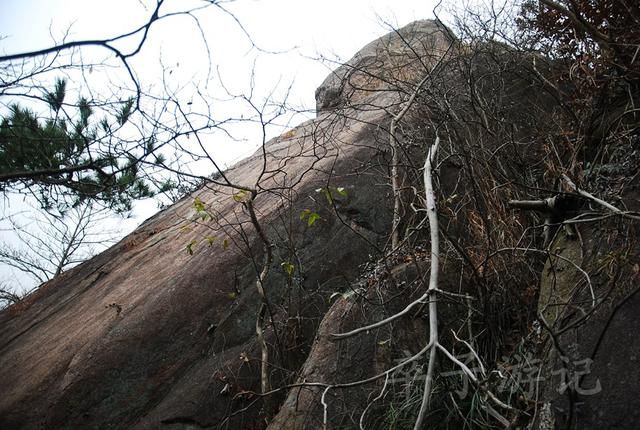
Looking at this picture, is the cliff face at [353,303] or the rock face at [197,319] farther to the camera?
the rock face at [197,319]

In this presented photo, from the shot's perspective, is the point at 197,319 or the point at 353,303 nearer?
the point at 353,303

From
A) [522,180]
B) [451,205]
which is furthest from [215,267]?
[522,180]

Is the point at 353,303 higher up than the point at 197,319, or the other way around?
the point at 197,319

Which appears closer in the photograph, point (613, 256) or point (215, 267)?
point (613, 256)

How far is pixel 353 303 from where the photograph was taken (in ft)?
11.3

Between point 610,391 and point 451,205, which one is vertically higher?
point 451,205

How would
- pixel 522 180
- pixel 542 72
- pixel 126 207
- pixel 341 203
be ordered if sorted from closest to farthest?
pixel 522 180 < pixel 341 203 < pixel 542 72 < pixel 126 207

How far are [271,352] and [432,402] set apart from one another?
4.74 ft

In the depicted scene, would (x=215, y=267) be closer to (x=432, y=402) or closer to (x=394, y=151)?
(x=394, y=151)

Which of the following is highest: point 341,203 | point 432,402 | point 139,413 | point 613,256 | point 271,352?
point 341,203

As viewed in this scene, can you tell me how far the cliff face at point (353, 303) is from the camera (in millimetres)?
2562

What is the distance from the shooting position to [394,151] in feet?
14.5

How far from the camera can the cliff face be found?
256 cm

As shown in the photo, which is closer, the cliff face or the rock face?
the cliff face
